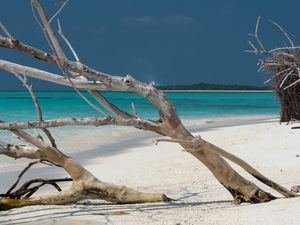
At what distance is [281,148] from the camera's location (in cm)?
1040

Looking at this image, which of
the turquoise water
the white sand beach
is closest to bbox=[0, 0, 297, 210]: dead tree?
the white sand beach

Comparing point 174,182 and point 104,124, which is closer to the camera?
point 104,124

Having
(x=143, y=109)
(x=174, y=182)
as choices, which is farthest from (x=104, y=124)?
(x=143, y=109)

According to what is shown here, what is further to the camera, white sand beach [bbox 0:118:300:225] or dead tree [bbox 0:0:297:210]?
dead tree [bbox 0:0:297:210]

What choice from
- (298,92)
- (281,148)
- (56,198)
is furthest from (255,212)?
(298,92)

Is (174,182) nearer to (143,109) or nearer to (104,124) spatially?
(104,124)

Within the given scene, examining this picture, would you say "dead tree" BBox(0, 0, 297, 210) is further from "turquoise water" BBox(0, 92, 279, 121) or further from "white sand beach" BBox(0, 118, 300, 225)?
"turquoise water" BBox(0, 92, 279, 121)

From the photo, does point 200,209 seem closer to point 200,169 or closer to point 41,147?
point 41,147

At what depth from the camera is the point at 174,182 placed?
24.5 ft

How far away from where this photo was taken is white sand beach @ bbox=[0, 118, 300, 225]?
4582mm

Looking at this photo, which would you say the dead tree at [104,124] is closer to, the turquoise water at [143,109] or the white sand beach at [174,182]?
the white sand beach at [174,182]

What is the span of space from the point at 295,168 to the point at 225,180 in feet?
10.7

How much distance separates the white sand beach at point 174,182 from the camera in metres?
4.58

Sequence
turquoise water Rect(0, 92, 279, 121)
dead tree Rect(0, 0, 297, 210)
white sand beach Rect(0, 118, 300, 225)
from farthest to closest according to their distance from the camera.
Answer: turquoise water Rect(0, 92, 279, 121) < dead tree Rect(0, 0, 297, 210) < white sand beach Rect(0, 118, 300, 225)
